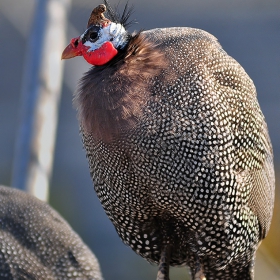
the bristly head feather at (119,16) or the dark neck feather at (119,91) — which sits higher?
the bristly head feather at (119,16)

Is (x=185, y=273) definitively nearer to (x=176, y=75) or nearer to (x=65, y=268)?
(x=65, y=268)

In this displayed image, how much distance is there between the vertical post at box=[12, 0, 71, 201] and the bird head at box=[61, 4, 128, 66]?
1.33 meters

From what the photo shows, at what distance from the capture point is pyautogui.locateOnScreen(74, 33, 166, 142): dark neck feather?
3.79m

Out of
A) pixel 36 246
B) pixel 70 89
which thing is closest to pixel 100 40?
pixel 36 246

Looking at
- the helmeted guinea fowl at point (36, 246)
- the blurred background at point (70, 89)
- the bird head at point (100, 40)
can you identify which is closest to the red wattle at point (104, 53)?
the bird head at point (100, 40)

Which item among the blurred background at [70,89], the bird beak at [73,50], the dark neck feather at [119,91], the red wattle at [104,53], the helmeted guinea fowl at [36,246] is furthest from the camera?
the blurred background at [70,89]

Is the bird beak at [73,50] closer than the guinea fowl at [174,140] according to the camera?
No

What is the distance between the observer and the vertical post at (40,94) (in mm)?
5348

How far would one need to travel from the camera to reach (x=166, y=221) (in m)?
4.19

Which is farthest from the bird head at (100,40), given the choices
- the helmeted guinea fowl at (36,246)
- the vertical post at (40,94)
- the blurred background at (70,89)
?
the blurred background at (70,89)

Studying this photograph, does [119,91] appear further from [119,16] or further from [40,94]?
[40,94]

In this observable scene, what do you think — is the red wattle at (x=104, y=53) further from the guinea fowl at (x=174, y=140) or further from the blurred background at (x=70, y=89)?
the blurred background at (x=70, y=89)

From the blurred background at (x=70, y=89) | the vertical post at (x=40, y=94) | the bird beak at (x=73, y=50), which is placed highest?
the bird beak at (x=73, y=50)

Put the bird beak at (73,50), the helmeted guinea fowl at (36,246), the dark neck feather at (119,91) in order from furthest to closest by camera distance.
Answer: the helmeted guinea fowl at (36,246) → the bird beak at (73,50) → the dark neck feather at (119,91)
